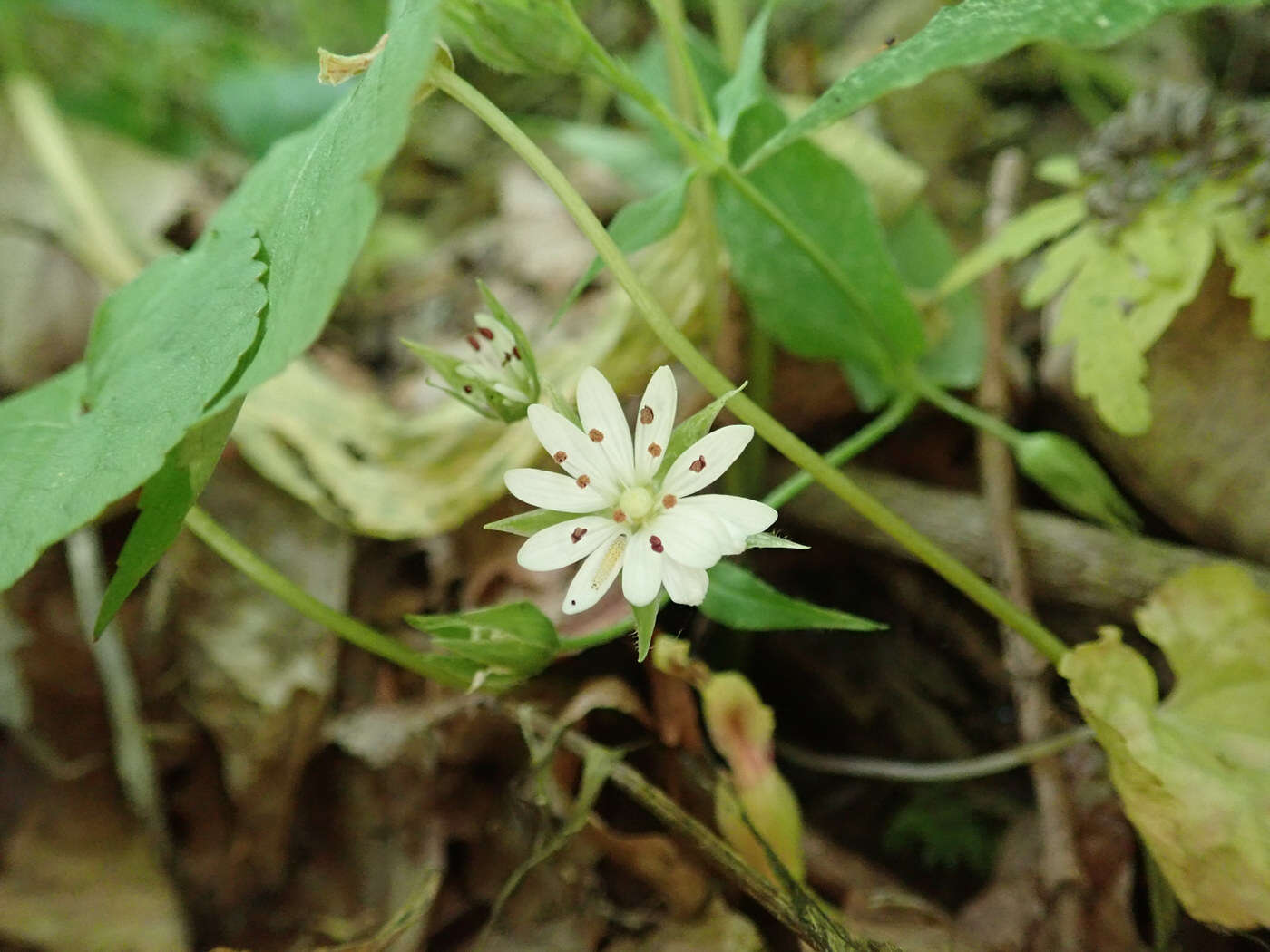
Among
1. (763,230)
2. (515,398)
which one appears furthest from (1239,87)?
(515,398)

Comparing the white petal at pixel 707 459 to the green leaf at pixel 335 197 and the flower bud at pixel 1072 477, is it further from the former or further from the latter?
the flower bud at pixel 1072 477

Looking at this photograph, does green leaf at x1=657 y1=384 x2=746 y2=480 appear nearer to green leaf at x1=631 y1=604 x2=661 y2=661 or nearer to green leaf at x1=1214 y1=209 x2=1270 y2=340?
green leaf at x1=631 y1=604 x2=661 y2=661

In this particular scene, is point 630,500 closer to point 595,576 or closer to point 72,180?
point 595,576

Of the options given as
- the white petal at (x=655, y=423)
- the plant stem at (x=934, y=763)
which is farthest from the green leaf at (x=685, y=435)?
the plant stem at (x=934, y=763)

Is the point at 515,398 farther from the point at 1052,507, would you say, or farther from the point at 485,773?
the point at 1052,507

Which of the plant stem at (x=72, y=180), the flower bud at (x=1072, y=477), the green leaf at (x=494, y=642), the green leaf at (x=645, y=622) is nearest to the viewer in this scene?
the green leaf at (x=645, y=622)

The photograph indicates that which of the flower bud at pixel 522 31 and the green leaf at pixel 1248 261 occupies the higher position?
the green leaf at pixel 1248 261

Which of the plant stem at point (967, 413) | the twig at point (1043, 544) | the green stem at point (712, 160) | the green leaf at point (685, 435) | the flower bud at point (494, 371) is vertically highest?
the green stem at point (712, 160)

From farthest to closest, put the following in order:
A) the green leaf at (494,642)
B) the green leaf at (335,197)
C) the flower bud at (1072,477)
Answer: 1. the flower bud at (1072,477)
2. the green leaf at (494,642)
3. the green leaf at (335,197)
